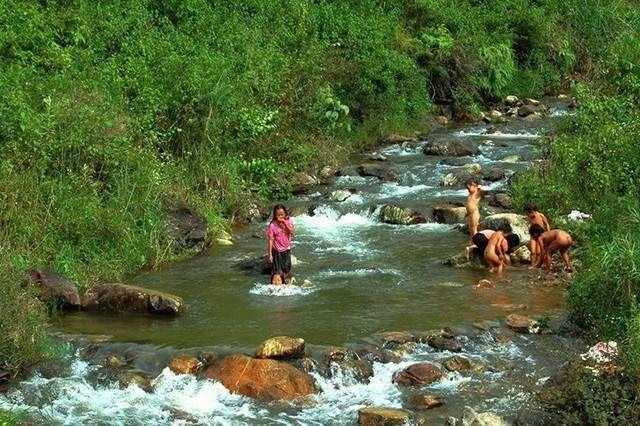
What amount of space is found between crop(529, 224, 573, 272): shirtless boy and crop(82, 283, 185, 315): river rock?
212 inches

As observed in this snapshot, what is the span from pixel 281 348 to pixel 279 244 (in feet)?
10.6

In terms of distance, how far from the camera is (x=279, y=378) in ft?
29.9

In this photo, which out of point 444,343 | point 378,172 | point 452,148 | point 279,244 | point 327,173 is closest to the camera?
point 444,343

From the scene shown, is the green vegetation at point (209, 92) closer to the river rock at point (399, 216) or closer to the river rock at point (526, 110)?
the river rock at point (526, 110)

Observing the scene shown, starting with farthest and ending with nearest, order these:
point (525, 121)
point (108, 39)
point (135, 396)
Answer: point (525, 121)
point (108, 39)
point (135, 396)

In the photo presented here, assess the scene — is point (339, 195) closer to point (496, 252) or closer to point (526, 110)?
point (496, 252)

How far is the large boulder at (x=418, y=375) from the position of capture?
9211 mm

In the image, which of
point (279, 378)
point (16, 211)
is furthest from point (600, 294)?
point (16, 211)

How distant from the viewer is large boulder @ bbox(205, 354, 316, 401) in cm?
897

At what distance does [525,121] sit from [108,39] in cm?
1219

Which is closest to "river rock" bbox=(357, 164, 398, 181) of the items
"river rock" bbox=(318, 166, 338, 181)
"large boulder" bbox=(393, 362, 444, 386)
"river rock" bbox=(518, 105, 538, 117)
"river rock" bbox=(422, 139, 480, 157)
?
"river rock" bbox=(318, 166, 338, 181)

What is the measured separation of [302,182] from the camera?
62.1ft

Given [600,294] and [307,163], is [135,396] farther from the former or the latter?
[307,163]

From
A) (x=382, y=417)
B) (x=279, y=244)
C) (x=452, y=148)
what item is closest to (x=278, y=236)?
(x=279, y=244)
